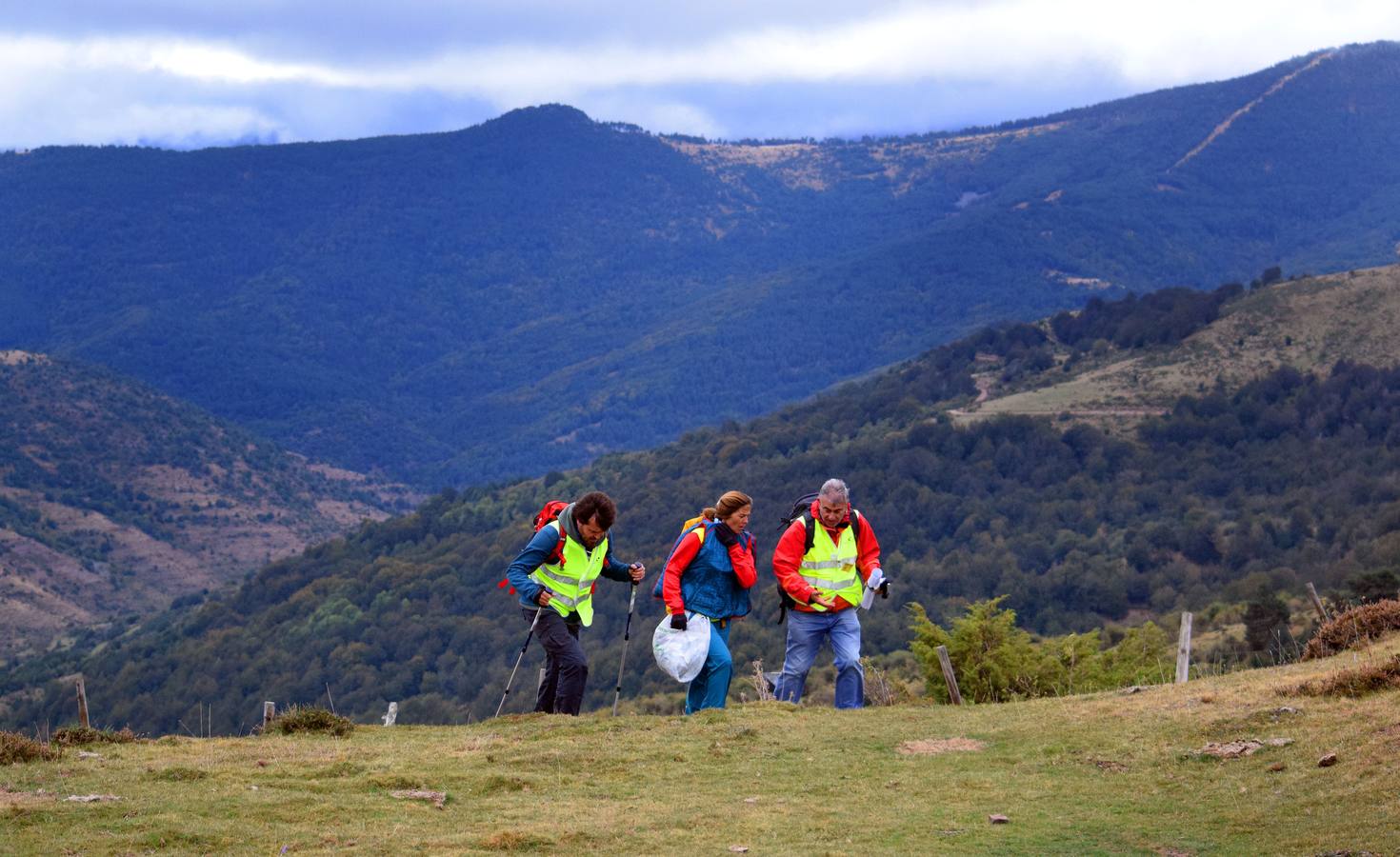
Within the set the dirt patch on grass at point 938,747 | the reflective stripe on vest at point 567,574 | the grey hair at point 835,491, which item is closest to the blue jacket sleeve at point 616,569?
the reflective stripe on vest at point 567,574

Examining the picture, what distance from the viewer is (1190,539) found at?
172ft

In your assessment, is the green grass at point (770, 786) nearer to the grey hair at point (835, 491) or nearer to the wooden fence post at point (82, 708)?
the wooden fence post at point (82, 708)

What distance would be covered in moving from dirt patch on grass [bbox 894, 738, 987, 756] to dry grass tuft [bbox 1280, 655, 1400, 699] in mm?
2455

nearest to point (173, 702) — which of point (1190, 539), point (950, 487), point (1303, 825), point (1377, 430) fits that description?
point (950, 487)

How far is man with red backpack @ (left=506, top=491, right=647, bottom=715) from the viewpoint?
498 inches

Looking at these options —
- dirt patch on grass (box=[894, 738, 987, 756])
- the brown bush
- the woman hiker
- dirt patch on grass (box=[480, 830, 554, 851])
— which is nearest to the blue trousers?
the woman hiker

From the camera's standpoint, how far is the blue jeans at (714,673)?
42.6 feet

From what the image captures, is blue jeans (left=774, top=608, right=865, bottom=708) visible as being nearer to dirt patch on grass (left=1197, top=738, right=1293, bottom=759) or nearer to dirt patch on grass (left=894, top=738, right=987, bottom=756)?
dirt patch on grass (left=894, top=738, right=987, bottom=756)

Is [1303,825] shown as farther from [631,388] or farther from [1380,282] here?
[631,388]

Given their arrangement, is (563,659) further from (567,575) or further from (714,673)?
(714,673)

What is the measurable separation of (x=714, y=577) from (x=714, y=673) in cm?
81

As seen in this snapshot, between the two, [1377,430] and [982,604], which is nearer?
[982,604]

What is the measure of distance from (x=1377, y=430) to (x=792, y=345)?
103471 mm

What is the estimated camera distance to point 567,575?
1280 centimetres
